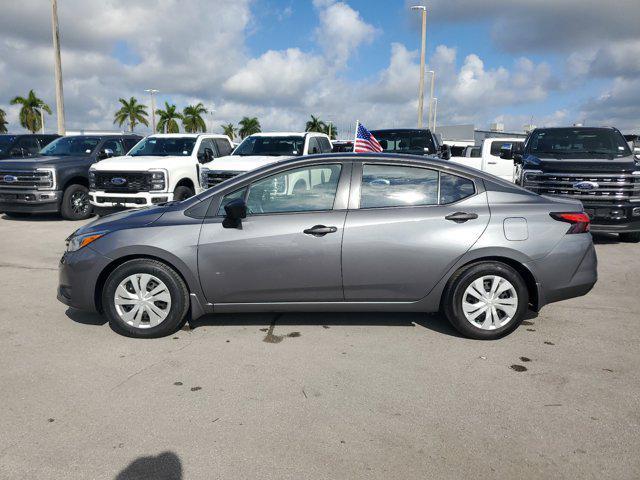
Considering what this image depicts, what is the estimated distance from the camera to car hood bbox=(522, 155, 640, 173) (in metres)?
8.42

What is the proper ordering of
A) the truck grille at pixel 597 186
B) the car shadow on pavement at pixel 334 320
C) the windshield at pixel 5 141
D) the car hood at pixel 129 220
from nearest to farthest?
the car hood at pixel 129 220 < the car shadow on pavement at pixel 334 320 < the truck grille at pixel 597 186 < the windshield at pixel 5 141

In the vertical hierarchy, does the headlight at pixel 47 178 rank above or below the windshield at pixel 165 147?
below

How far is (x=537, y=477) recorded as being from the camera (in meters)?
2.61

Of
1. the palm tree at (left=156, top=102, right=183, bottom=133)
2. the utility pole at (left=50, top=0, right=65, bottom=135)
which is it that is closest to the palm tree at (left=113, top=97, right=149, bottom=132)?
the palm tree at (left=156, top=102, right=183, bottom=133)

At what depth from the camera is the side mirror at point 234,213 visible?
425 centimetres

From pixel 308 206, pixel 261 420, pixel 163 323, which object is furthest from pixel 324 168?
pixel 261 420

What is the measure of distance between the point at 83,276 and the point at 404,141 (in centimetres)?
965

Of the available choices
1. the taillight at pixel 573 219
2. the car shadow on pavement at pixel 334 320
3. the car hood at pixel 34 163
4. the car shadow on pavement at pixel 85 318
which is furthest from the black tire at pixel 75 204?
the taillight at pixel 573 219

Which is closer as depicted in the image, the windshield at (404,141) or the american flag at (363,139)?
the american flag at (363,139)

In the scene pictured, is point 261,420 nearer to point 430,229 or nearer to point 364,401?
point 364,401

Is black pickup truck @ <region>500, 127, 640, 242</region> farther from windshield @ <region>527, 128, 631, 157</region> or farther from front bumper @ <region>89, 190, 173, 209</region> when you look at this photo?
front bumper @ <region>89, 190, 173, 209</region>

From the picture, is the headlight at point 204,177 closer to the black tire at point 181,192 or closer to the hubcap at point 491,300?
the black tire at point 181,192

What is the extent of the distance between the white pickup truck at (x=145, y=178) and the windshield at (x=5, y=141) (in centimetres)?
631

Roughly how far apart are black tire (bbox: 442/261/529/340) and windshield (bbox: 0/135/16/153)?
592 inches
